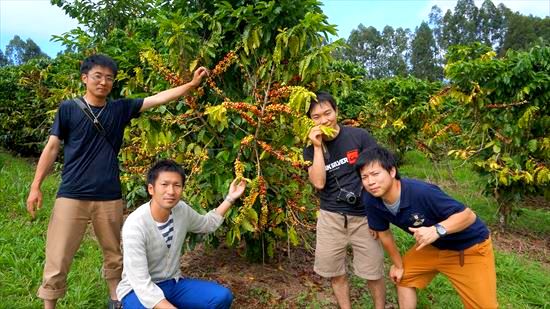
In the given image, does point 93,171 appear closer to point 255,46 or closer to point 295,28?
point 255,46

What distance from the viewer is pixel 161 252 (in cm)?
262

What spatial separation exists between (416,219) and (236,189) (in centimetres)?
117

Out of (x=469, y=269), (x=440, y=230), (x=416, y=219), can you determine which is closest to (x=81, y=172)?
(x=416, y=219)

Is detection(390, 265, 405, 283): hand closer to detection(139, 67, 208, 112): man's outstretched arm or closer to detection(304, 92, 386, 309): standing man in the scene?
detection(304, 92, 386, 309): standing man

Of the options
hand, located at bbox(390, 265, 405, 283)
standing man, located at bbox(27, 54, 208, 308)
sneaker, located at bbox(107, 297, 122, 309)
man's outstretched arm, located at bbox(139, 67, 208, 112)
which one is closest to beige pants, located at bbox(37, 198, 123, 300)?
standing man, located at bbox(27, 54, 208, 308)

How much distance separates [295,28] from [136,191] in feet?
9.12

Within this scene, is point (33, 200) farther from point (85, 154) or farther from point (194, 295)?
point (194, 295)

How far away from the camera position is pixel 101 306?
3.27 m

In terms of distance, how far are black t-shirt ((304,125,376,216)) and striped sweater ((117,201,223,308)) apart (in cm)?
76

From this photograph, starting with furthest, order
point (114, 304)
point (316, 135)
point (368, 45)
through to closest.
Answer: point (368, 45), point (114, 304), point (316, 135)

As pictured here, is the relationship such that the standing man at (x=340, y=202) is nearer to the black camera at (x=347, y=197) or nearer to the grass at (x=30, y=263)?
the black camera at (x=347, y=197)

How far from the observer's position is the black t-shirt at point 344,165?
Result: 2816 mm

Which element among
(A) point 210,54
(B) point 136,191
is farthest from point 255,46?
(B) point 136,191

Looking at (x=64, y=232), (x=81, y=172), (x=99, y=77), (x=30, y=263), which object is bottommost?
(x=30, y=263)
